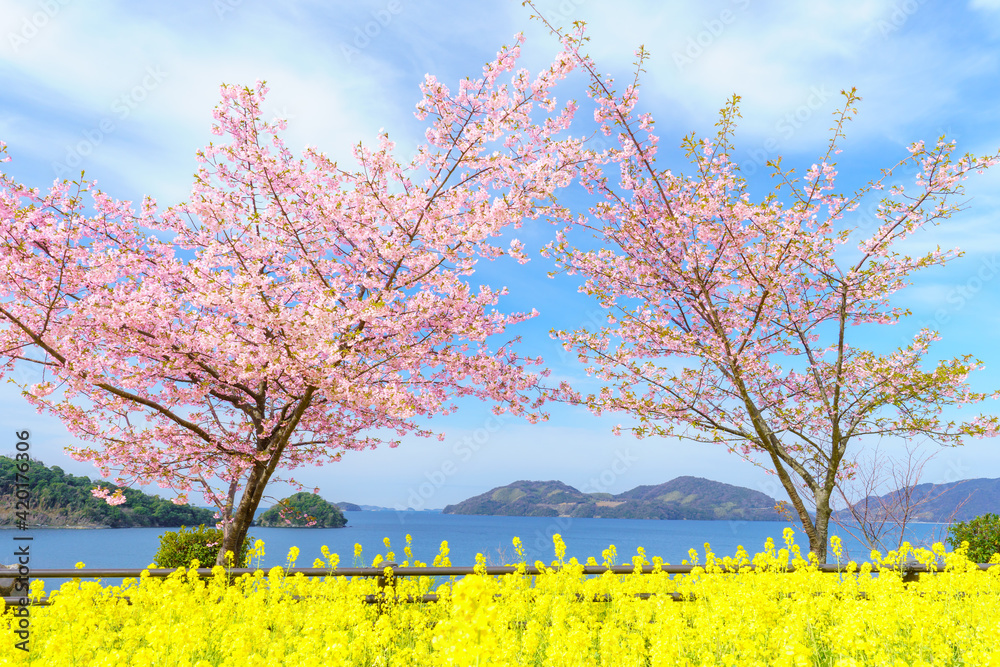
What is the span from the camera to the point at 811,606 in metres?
5.43

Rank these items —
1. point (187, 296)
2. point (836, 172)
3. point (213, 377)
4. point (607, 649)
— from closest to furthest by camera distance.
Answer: point (607, 649)
point (187, 296)
point (213, 377)
point (836, 172)

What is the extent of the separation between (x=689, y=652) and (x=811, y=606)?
4.79 ft

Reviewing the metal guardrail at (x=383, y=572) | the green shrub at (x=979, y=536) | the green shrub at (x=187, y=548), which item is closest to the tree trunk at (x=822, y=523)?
the metal guardrail at (x=383, y=572)

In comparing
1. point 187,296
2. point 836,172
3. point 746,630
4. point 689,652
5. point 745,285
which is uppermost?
point 836,172

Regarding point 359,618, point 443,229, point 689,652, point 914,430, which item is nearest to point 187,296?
point 443,229

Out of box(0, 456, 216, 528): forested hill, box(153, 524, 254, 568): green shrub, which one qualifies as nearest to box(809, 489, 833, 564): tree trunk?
box(153, 524, 254, 568): green shrub

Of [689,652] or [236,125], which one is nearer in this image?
[689,652]

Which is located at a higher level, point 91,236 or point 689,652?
point 91,236

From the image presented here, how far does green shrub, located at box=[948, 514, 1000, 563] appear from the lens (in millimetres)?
11008

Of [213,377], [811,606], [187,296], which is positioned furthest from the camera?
[213,377]

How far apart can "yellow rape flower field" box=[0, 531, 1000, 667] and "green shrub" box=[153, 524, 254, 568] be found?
441cm

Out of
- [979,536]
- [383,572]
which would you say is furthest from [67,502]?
[979,536]

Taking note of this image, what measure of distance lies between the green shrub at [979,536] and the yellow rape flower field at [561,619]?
13.1 feet

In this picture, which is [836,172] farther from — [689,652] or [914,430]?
[689,652]
